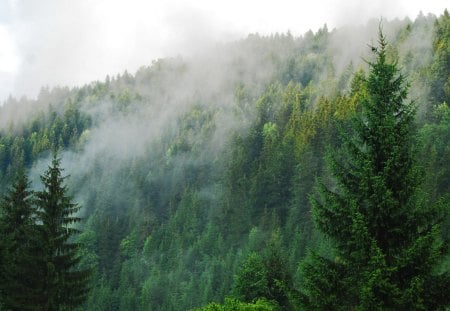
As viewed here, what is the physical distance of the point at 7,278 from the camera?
23781mm

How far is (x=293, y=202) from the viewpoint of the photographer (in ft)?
315

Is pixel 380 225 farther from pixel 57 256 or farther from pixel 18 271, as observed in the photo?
pixel 18 271

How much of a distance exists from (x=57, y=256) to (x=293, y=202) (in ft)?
246

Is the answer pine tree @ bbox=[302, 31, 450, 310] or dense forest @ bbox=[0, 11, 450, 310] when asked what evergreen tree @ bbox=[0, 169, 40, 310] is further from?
pine tree @ bbox=[302, 31, 450, 310]

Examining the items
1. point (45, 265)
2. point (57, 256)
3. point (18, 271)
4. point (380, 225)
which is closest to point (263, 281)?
point (57, 256)

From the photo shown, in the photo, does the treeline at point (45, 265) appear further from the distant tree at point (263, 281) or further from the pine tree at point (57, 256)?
the distant tree at point (263, 281)

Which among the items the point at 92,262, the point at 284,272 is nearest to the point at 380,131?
the point at 284,272

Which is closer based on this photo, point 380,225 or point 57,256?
point 380,225

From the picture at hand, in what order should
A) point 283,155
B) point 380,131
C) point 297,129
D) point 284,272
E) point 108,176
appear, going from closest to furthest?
1. point 380,131
2. point 284,272
3. point 283,155
4. point 297,129
5. point 108,176

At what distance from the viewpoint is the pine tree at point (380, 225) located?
1360 cm

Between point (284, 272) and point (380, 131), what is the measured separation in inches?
958

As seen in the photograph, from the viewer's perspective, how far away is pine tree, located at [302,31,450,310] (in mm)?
13602

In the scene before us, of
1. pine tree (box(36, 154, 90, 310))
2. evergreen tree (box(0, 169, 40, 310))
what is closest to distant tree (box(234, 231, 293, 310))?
pine tree (box(36, 154, 90, 310))

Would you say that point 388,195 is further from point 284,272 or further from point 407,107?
point 284,272
